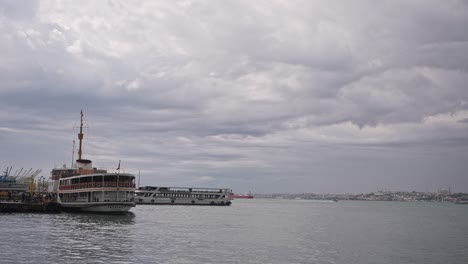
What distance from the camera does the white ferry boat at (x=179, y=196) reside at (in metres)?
158

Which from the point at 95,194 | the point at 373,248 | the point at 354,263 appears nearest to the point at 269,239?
the point at 373,248

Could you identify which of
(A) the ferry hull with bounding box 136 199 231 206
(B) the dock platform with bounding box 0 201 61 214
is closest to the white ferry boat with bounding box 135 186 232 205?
(A) the ferry hull with bounding box 136 199 231 206

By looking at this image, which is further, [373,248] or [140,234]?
[140,234]

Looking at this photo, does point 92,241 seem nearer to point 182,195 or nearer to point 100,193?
point 100,193

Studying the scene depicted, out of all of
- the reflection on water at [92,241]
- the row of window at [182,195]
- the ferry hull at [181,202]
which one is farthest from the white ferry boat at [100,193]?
the row of window at [182,195]

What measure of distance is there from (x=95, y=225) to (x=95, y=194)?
17.4 meters

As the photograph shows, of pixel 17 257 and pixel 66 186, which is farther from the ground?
pixel 66 186

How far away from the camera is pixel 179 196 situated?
162250 millimetres

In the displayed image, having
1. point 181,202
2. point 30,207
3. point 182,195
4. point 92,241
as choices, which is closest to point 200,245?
point 92,241

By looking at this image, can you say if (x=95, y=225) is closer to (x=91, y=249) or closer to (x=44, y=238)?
(x=44, y=238)

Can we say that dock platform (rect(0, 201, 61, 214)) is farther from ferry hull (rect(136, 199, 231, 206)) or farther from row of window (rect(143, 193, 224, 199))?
row of window (rect(143, 193, 224, 199))

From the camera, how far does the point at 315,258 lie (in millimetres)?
42562

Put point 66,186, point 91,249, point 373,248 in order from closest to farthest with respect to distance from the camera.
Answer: point 91,249 < point 373,248 < point 66,186

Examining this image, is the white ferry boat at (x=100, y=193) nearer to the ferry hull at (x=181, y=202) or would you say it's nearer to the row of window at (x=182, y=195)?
the ferry hull at (x=181, y=202)
